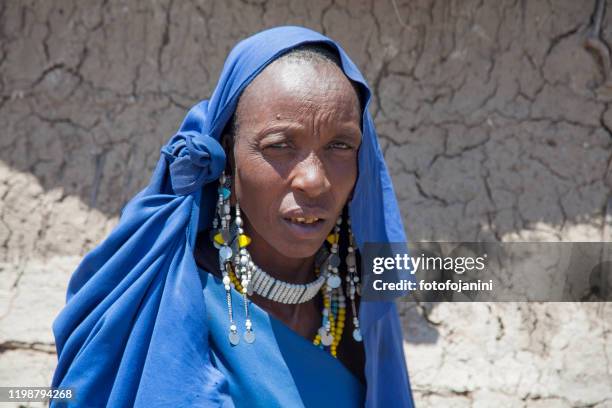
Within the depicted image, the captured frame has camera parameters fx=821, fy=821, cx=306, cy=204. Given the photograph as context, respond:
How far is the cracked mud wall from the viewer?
12.2 feet

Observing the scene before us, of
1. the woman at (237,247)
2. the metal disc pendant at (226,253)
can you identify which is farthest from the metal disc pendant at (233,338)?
the metal disc pendant at (226,253)

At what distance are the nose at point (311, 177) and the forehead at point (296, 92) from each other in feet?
0.41

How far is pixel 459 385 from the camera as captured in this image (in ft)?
11.3

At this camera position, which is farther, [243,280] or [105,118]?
[105,118]

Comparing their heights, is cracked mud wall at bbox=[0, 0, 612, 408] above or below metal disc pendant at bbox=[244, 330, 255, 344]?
above

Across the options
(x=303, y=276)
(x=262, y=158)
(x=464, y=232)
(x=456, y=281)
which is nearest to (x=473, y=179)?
(x=464, y=232)

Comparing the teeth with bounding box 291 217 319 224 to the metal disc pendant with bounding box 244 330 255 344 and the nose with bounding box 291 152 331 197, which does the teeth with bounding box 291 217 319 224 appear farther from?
the metal disc pendant with bounding box 244 330 255 344

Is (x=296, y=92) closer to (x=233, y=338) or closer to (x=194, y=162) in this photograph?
(x=194, y=162)

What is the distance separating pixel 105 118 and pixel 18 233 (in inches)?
25.8

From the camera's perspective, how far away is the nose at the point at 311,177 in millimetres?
1987

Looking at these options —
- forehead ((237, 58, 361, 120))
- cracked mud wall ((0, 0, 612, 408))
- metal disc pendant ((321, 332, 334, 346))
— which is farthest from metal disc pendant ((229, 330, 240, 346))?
cracked mud wall ((0, 0, 612, 408))

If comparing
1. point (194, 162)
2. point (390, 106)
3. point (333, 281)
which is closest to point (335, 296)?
point (333, 281)

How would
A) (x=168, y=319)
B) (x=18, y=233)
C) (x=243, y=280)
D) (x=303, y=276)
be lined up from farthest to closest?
(x=18, y=233) → (x=303, y=276) → (x=243, y=280) → (x=168, y=319)

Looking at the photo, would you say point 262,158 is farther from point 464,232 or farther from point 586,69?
point 586,69
